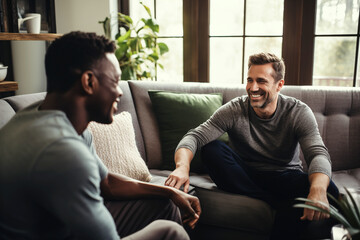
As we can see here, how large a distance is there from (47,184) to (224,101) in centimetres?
166

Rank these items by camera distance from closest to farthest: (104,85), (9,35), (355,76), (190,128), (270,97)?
(104,85) < (270,97) < (190,128) < (9,35) < (355,76)

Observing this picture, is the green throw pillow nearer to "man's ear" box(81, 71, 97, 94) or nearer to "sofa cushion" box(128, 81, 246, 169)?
"sofa cushion" box(128, 81, 246, 169)

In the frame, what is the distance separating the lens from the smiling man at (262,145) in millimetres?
1706

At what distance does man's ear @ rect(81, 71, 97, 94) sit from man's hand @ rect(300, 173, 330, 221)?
1.00 meters

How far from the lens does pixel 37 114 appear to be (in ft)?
2.81

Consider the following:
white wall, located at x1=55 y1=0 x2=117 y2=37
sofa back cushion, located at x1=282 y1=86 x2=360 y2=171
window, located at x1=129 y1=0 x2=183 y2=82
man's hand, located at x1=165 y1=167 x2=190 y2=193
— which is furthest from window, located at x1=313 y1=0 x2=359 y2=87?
white wall, located at x1=55 y1=0 x2=117 y2=37

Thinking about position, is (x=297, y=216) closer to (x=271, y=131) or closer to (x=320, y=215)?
(x=320, y=215)

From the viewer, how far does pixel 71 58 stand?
0.90m

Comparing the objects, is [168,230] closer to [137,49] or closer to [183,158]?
[183,158]

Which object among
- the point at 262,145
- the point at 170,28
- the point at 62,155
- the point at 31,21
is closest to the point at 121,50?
the point at 170,28

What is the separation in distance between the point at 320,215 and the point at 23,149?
3.81ft

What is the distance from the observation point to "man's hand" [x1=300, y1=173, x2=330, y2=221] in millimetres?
1427

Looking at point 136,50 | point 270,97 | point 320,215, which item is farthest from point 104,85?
point 136,50

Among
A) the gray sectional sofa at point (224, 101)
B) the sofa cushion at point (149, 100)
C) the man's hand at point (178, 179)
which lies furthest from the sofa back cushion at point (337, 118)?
the man's hand at point (178, 179)
